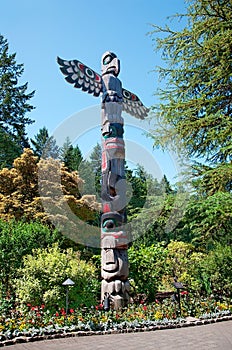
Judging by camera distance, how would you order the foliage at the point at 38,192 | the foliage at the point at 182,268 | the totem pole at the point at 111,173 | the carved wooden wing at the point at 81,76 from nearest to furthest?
the totem pole at the point at 111,173 → the carved wooden wing at the point at 81,76 → the foliage at the point at 182,268 → the foliage at the point at 38,192

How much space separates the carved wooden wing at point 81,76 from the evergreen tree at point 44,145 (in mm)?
22662

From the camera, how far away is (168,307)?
10148 millimetres

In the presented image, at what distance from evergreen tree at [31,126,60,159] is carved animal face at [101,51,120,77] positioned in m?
22.3

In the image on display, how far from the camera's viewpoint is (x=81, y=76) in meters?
11.3

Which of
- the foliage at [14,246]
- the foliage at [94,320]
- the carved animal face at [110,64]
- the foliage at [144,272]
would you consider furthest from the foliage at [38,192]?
the foliage at [94,320]

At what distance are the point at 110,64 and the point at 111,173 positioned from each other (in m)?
3.75

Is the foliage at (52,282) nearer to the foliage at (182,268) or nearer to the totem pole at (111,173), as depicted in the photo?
the totem pole at (111,173)

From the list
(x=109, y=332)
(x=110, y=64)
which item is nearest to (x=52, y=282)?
(x=109, y=332)

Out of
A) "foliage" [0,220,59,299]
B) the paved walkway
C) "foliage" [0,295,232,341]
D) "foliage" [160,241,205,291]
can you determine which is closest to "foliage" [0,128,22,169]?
"foliage" [160,241,205,291]

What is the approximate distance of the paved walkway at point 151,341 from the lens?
21.1 ft

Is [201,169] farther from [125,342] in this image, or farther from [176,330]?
[125,342]

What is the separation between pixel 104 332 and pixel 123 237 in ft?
9.21

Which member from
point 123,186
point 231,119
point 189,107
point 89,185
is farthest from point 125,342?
point 89,185

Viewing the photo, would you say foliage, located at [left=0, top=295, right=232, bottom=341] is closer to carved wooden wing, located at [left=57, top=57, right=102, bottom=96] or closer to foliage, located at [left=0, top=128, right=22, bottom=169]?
carved wooden wing, located at [left=57, top=57, right=102, bottom=96]
